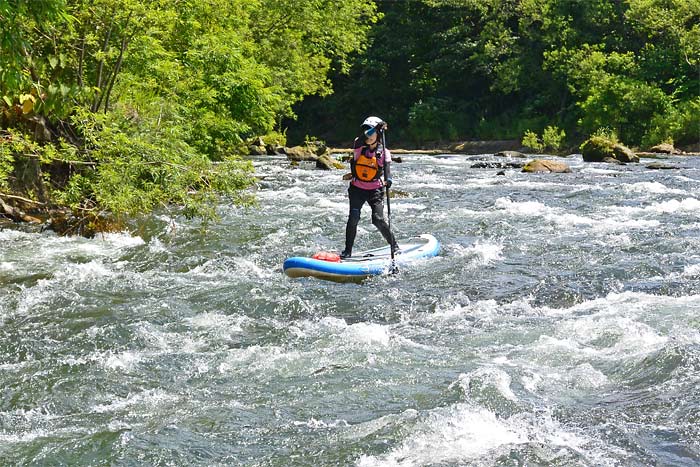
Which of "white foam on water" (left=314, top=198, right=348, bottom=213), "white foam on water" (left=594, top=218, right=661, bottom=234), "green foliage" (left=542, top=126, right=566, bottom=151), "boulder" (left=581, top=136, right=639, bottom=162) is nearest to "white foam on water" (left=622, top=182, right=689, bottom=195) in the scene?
"white foam on water" (left=594, top=218, right=661, bottom=234)

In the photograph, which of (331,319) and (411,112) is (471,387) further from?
(411,112)

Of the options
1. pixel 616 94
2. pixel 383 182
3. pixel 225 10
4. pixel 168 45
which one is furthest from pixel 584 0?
pixel 383 182

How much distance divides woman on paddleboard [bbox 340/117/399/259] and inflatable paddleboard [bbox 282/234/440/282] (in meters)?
0.19

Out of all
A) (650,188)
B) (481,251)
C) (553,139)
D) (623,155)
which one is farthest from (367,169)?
(553,139)

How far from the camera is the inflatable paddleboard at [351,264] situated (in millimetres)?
9289

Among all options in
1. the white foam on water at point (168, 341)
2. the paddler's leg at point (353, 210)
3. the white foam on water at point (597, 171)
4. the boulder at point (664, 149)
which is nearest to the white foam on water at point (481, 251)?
the paddler's leg at point (353, 210)

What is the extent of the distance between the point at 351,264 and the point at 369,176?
1026 mm

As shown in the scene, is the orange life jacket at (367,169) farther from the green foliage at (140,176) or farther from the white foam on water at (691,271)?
the white foam on water at (691,271)

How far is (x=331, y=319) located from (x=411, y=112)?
1386 inches

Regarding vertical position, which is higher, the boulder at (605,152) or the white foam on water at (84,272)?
the boulder at (605,152)

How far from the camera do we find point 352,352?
6.54m

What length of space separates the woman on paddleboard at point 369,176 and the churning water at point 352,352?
30.6 inches

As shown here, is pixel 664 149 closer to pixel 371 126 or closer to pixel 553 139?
pixel 553 139

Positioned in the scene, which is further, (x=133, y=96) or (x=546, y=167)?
(x=546, y=167)
